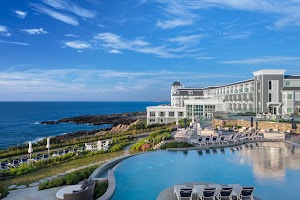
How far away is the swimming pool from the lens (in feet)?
34.3

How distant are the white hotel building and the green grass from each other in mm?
26473

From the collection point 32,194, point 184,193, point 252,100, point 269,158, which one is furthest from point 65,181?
point 252,100

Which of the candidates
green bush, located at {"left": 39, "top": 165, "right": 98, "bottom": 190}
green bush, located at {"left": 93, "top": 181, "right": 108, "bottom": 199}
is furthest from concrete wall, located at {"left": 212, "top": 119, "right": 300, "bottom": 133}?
green bush, located at {"left": 39, "top": 165, "right": 98, "bottom": 190}

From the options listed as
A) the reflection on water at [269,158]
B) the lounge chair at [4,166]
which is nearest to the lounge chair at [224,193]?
the reflection on water at [269,158]

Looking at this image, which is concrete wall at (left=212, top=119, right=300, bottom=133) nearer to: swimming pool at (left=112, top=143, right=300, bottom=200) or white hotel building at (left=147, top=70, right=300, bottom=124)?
white hotel building at (left=147, top=70, right=300, bottom=124)

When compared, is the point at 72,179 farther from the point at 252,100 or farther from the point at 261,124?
the point at 252,100

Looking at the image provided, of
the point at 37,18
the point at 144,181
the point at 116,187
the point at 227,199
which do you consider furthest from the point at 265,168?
the point at 37,18

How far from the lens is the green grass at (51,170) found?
12.5 m

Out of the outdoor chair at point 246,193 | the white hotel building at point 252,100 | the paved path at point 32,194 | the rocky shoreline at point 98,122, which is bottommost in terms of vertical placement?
the rocky shoreline at point 98,122

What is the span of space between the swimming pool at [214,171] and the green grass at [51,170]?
2.64 metres

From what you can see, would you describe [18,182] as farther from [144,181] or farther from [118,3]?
[118,3]

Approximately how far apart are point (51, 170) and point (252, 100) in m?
38.9

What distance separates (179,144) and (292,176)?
8.84 metres

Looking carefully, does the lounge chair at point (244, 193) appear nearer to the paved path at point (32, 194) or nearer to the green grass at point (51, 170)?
the paved path at point (32, 194)
